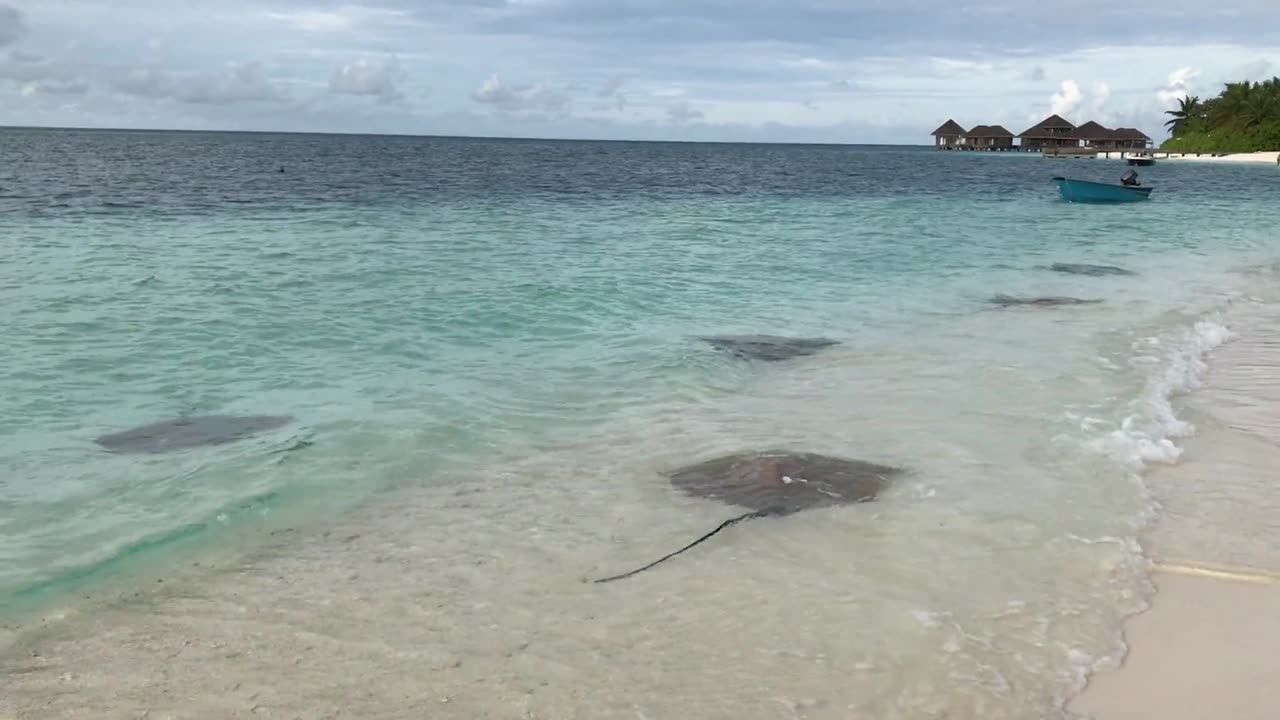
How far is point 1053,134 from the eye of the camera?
409 ft

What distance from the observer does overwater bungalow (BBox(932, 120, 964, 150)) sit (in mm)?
151000

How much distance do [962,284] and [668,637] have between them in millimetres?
14594

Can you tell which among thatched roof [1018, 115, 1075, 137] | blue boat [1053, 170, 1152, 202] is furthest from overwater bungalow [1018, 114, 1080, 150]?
blue boat [1053, 170, 1152, 202]

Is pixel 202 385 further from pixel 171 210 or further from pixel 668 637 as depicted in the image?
pixel 171 210

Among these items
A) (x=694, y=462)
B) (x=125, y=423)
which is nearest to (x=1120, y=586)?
(x=694, y=462)

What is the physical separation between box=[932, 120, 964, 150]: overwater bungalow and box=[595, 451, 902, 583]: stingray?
155 m

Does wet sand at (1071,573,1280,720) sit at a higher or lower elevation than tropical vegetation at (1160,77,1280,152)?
lower

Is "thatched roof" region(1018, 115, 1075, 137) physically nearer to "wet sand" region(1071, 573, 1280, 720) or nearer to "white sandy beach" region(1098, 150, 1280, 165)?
"white sandy beach" region(1098, 150, 1280, 165)

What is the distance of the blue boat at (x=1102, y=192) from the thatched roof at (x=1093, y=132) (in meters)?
84.7

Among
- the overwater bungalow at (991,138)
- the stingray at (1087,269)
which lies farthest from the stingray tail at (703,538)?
the overwater bungalow at (991,138)

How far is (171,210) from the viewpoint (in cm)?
2870

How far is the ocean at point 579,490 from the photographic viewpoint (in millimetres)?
4438

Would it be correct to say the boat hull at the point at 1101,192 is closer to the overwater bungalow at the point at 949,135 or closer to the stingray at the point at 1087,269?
the stingray at the point at 1087,269

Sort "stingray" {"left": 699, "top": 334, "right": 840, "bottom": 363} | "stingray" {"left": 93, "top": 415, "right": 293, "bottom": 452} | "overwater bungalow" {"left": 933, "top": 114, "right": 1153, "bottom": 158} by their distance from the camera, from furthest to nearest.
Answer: "overwater bungalow" {"left": 933, "top": 114, "right": 1153, "bottom": 158} → "stingray" {"left": 699, "top": 334, "right": 840, "bottom": 363} → "stingray" {"left": 93, "top": 415, "right": 293, "bottom": 452}
